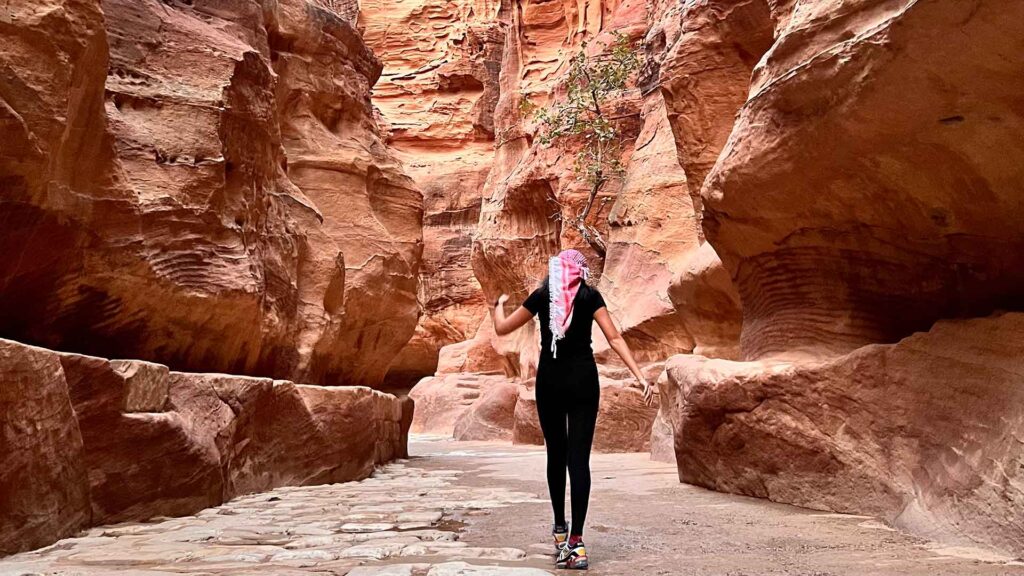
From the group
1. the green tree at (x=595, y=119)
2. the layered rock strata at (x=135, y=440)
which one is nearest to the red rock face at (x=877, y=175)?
Answer: the layered rock strata at (x=135, y=440)

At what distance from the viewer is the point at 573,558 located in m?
3.31

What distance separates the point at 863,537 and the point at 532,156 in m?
17.7

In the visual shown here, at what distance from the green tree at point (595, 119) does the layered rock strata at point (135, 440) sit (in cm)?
1131

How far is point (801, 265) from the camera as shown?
225 inches

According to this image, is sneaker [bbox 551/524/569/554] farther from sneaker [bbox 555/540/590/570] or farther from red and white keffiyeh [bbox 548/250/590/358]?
red and white keffiyeh [bbox 548/250/590/358]

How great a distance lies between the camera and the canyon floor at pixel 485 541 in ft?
10.7

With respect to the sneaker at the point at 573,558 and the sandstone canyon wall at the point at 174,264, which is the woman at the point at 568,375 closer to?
the sneaker at the point at 573,558

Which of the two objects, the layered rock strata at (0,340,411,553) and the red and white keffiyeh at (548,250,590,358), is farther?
the red and white keffiyeh at (548,250,590,358)

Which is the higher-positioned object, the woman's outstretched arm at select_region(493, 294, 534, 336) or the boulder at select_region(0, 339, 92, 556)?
the woman's outstretched arm at select_region(493, 294, 534, 336)

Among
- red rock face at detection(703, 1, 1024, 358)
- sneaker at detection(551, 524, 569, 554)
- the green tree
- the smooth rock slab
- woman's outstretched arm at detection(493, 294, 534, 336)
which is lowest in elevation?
the smooth rock slab

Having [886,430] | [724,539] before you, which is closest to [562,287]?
[724,539]

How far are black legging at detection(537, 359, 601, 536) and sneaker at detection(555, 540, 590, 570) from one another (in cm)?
25

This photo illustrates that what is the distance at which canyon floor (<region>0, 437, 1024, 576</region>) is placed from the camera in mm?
3264

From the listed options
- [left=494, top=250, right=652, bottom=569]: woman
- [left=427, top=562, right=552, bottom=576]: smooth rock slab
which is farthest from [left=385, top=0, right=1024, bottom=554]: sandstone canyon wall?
[left=427, top=562, right=552, bottom=576]: smooth rock slab
